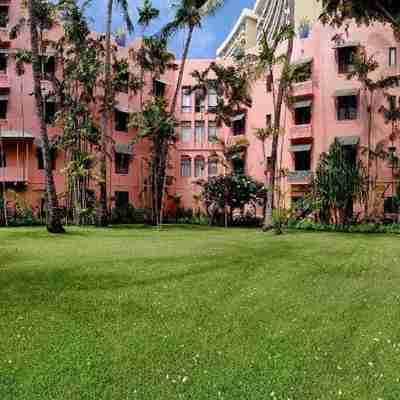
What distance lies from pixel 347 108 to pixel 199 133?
39.8ft

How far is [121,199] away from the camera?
34.6 meters

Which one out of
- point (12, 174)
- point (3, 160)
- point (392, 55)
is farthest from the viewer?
point (3, 160)

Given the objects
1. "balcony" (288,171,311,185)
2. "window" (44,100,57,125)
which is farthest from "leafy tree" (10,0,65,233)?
"balcony" (288,171,311,185)

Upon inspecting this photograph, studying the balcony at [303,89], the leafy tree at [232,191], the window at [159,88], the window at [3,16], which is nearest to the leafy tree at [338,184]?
the leafy tree at [232,191]

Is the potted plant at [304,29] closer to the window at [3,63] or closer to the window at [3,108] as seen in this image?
the window at [3,63]

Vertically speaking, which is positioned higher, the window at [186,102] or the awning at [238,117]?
the window at [186,102]

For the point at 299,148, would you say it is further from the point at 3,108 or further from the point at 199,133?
the point at 3,108


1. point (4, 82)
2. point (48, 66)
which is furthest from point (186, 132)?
point (4, 82)

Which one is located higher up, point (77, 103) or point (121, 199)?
point (77, 103)

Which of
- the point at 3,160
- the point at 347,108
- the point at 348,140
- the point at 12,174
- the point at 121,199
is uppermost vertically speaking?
the point at 347,108

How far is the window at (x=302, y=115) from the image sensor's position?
31.9m

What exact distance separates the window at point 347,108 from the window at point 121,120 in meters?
14.6

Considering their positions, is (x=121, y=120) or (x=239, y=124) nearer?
(x=121, y=120)

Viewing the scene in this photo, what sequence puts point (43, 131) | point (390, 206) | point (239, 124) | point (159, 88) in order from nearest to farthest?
point (43, 131)
point (390, 206)
point (239, 124)
point (159, 88)
